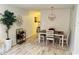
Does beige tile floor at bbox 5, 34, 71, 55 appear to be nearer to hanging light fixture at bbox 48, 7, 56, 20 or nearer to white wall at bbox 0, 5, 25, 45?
white wall at bbox 0, 5, 25, 45

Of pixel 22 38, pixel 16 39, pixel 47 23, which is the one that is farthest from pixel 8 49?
pixel 47 23

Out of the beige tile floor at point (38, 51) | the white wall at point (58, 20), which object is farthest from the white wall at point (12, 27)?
the white wall at point (58, 20)

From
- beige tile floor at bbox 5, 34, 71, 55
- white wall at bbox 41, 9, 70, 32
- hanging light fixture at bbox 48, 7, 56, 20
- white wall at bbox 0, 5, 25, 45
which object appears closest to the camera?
beige tile floor at bbox 5, 34, 71, 55

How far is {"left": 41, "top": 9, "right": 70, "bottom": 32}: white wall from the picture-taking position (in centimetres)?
707

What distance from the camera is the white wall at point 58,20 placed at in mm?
7074

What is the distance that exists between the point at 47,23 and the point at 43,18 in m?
0.43

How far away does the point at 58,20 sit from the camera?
7238mm

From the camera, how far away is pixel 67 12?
23.1 ft

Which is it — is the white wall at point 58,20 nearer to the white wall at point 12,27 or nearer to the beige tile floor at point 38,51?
the white wall at point 12,27

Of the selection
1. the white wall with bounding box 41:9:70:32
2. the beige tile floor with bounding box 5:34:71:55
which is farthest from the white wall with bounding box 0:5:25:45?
the white wall with bounding box 41:9:70:32

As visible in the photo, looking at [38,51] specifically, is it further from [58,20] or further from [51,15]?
[58,20]

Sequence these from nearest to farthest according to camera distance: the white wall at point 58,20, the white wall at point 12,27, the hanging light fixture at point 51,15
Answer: the white wall at point 12,27, the hanging light fixture at point 51,15, the white wall at point 58,20

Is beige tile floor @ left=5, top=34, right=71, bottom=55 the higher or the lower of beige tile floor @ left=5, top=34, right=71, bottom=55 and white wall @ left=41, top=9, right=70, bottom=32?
the lower
